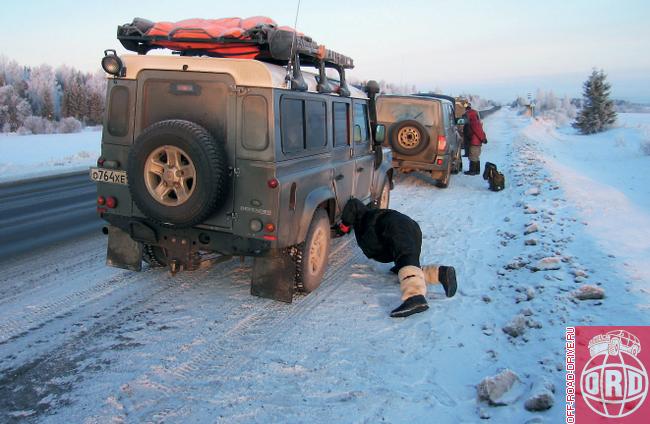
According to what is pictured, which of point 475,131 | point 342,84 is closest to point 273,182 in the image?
point 342,84

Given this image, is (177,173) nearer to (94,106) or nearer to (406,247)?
(406,247)

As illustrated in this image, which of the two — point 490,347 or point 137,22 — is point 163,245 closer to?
point 137,22

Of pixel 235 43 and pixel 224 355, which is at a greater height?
pixel 235 43

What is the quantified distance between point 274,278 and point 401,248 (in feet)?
4.85

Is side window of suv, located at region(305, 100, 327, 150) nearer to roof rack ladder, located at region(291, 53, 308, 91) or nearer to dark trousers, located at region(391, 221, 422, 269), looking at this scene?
roof rack ladder, located at region(291, 53, 308, 91)

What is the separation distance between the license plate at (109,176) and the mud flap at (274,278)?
A: 155 centimetres

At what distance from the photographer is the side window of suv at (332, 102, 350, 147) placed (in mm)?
6077

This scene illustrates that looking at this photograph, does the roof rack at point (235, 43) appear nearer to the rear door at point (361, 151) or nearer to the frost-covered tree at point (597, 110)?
the rear door at point (361, 151)

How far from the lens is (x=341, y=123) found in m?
6.33

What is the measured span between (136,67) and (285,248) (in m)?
2.28

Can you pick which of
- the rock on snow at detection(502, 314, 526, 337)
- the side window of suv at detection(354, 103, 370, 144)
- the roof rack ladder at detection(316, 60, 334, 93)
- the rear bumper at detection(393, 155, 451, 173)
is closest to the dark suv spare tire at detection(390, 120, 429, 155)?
the rear bumper at detection(393, 155, 451, 173)

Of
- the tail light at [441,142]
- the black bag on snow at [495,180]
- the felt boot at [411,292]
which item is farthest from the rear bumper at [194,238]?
the black bag on snow at [495,180]

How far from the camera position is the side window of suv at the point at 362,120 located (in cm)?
699

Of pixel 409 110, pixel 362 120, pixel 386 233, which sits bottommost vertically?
pixel 386 233
